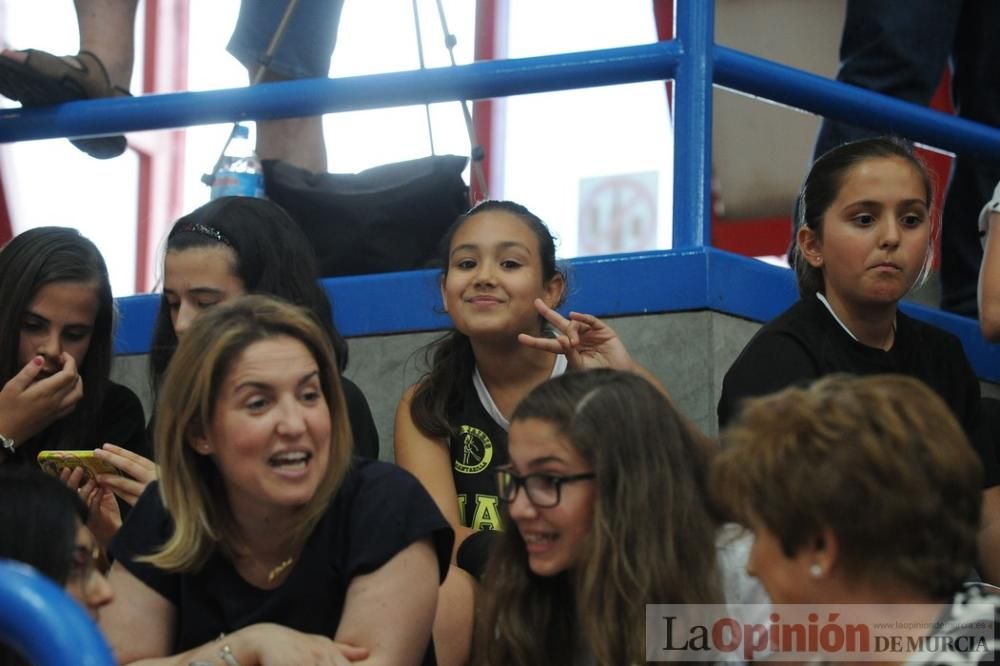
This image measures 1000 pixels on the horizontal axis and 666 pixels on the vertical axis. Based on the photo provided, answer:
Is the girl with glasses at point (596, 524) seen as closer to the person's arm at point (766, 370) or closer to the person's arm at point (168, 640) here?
the person's arm at point (168, 640)

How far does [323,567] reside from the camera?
2273mm

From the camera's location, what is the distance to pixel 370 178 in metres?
3.63

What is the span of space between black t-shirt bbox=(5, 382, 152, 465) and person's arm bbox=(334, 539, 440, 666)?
950 mm

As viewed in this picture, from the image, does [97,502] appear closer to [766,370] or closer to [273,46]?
[766,370]

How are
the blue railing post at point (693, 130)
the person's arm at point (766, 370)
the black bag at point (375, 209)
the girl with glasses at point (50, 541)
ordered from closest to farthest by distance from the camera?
the girl with glasses at point (50, 541)
the person's arm at point (766, 370)
the blue railing post at point (693, 130)
the black bag at point (375, 209)

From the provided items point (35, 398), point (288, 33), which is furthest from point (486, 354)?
point (288, 33)

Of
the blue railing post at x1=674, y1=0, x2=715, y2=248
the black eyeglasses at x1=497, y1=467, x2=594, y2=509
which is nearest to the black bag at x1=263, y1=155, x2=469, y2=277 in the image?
the blue railing post at x1=674, y1=0, x2=715, y2=248

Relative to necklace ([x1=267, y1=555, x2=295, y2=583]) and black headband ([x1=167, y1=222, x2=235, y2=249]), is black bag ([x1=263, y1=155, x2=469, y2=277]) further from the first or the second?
necklace ([x1=267, y1=555, x2=295, y2=583])

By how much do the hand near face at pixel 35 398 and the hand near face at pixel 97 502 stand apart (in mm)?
238

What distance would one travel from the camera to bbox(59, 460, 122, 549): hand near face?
271cm

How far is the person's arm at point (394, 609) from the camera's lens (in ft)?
7.18

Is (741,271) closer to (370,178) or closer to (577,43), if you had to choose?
(370,178)

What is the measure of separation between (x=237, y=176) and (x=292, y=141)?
171mm

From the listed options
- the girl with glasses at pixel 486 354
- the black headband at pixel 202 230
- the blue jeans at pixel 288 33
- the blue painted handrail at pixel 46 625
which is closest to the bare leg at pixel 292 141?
the blue jeans at pixel 288 33
